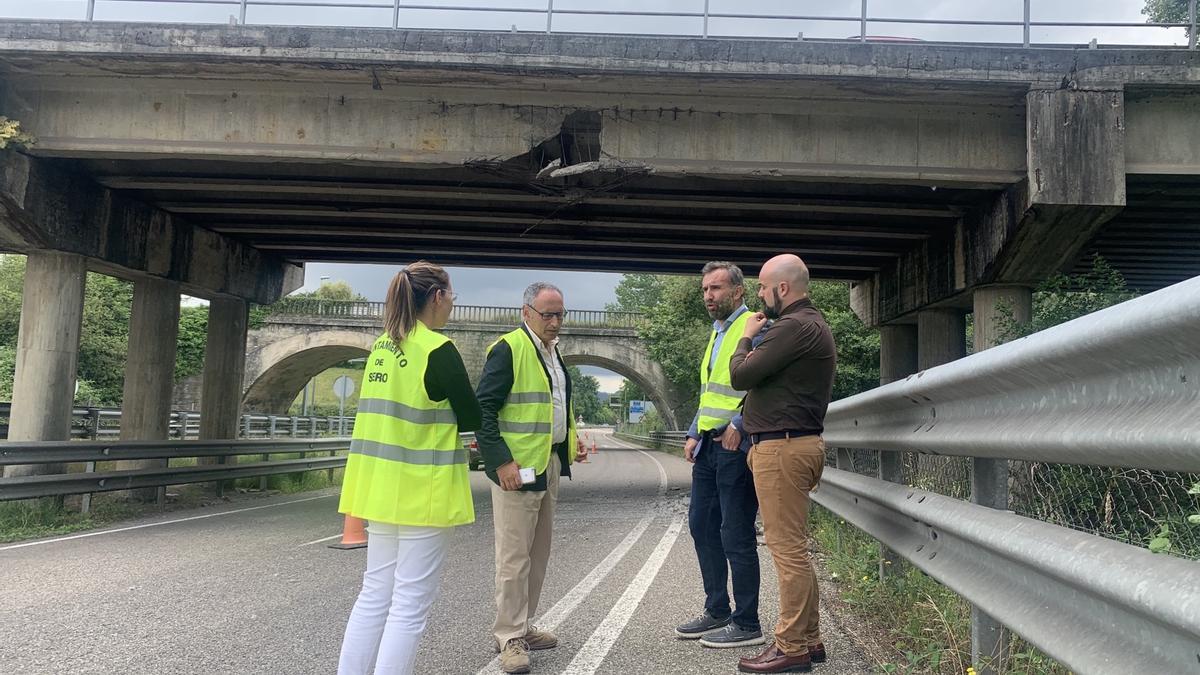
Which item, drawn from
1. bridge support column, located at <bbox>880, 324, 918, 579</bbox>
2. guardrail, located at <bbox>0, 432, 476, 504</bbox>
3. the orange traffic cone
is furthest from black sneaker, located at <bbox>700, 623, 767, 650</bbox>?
bridge support column, located at <bbox>880, 324, 918, 579</bbox>

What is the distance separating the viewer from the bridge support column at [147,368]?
531 inches

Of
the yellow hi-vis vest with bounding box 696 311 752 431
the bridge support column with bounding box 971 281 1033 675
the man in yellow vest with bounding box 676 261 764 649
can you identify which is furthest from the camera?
the yellow hi-vis vest with bounding box 696 311 752 431

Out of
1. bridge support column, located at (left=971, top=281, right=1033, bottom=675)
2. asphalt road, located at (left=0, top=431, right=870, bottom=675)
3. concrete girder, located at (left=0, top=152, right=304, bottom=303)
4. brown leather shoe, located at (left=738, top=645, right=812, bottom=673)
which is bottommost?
asphalt road, located at (left=0, top=431, right=870, bottom=675)

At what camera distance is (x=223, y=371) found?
15.6 meters

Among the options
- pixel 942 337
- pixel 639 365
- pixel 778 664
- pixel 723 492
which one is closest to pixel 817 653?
pixel 778 664

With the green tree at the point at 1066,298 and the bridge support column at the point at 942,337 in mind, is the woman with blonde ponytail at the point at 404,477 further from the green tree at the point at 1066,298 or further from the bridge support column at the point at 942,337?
the bridge support column at the point at 942,337

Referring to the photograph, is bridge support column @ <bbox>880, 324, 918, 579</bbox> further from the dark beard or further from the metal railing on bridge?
the metal railing on bridge

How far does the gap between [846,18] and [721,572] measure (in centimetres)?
815

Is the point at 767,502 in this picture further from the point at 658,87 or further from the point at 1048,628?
the point at 658,87

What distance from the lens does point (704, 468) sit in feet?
15.8

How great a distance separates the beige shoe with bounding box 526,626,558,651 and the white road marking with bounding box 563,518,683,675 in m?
0.16

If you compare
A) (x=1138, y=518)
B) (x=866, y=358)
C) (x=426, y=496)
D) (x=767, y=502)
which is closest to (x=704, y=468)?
(x=767, y=502)

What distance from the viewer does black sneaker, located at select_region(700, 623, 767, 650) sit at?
4.29m

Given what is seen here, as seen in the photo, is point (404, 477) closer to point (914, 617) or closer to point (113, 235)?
point (914, 617)
